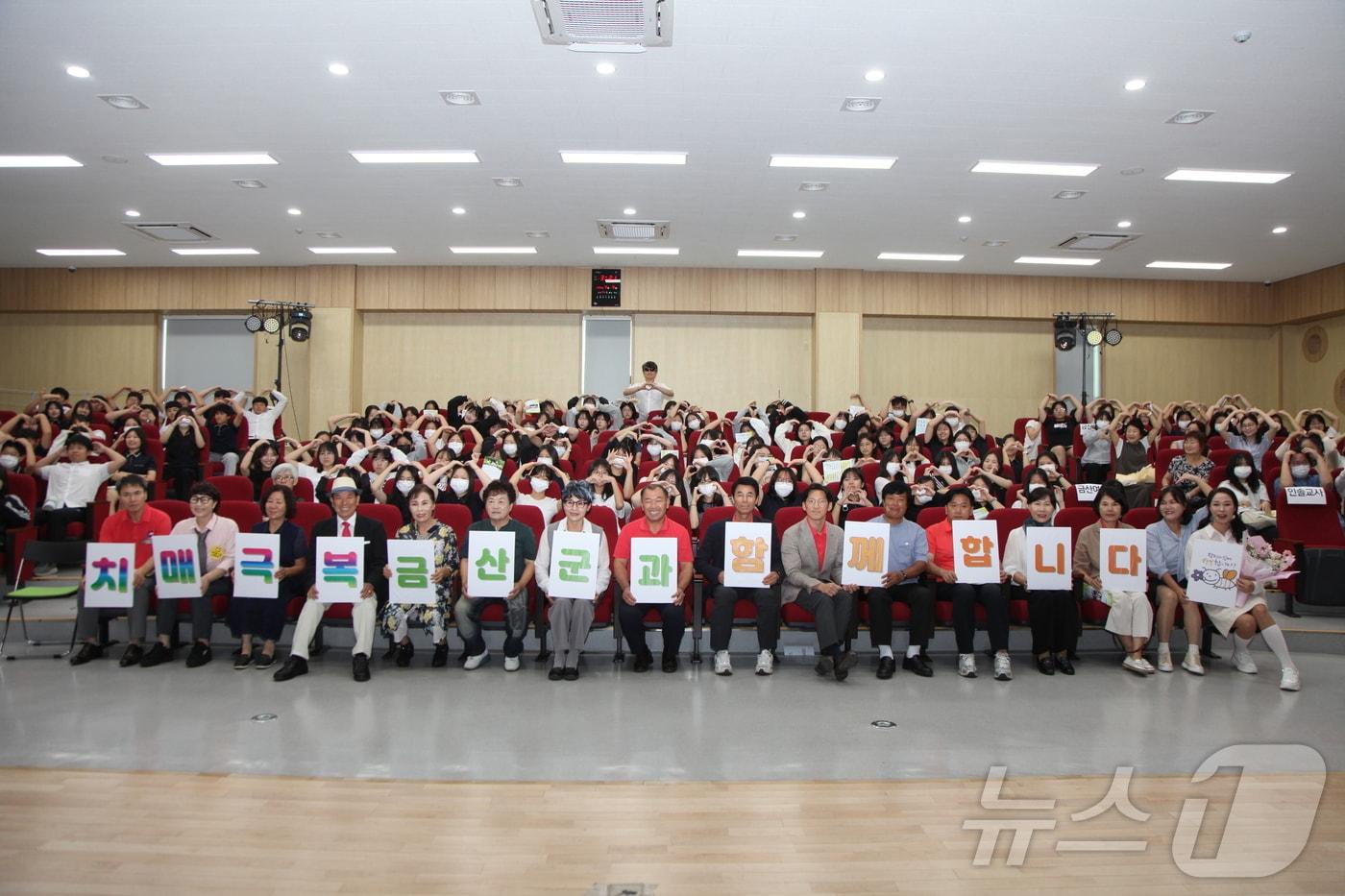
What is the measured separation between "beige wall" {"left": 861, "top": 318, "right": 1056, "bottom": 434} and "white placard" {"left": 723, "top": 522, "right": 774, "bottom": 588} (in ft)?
31.3

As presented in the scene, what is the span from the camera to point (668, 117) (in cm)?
744

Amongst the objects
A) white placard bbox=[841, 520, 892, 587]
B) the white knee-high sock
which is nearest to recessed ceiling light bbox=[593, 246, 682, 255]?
white placard bbox=[841, 520, 892, 587]

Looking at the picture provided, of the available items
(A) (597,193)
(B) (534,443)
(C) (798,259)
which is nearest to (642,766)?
(B) (534,443)

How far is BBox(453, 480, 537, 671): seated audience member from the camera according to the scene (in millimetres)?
5422

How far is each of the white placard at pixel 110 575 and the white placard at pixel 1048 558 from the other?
596 cm

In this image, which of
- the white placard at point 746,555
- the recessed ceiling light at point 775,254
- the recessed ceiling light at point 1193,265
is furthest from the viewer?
the recessed ceiling light at point 1193,265

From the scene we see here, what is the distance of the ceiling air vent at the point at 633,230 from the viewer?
1103 centimetres

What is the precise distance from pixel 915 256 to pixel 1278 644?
28.0 ft

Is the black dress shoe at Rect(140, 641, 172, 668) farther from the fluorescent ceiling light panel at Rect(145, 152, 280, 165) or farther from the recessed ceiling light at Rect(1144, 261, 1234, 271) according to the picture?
the recessed ceiling light at Rect(1144, 261, 1234, 271)

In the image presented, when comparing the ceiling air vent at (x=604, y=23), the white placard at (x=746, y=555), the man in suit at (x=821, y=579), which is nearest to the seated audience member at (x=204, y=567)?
the white placard at (x=746, y=555)

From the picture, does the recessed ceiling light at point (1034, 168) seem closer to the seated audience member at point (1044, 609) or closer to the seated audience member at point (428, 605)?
the seated audience member at point (1044, 609)

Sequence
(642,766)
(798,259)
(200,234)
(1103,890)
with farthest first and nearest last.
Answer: (798,259) → (200,234) → (642,766) → (1103,890)

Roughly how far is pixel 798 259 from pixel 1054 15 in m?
7.45

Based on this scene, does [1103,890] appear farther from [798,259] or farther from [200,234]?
[200,234]
